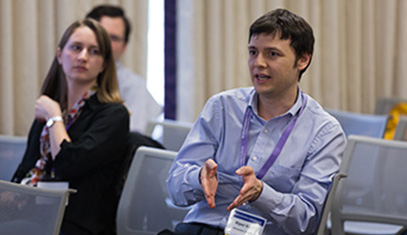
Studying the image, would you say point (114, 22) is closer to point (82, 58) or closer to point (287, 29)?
point (82, 58)

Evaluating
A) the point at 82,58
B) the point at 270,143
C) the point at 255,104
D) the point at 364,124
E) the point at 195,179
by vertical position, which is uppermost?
the point at 82,58

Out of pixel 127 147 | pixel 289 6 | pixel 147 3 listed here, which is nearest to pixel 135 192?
pixel 127 147

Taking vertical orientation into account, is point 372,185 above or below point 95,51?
below

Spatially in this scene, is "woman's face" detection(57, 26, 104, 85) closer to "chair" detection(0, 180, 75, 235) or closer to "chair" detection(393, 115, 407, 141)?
"chair" detection(0, 180, 75, 235)

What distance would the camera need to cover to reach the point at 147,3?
495cm

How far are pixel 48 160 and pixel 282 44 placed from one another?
4.18 feet

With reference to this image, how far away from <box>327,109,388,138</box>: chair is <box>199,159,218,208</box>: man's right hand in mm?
1960

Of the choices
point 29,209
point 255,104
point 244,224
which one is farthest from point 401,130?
point 29,209

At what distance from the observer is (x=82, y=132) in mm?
3086

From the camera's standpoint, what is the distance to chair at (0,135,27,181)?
331cm

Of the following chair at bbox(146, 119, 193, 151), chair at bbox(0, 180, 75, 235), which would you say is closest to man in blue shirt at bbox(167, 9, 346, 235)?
chair at bbox(0, 180, 75, 235)

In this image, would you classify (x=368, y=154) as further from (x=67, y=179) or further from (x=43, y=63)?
(x=43, y=63)

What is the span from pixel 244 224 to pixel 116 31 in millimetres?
2454

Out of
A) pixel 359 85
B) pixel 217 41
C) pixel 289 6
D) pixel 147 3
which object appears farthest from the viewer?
pixel 359 85
